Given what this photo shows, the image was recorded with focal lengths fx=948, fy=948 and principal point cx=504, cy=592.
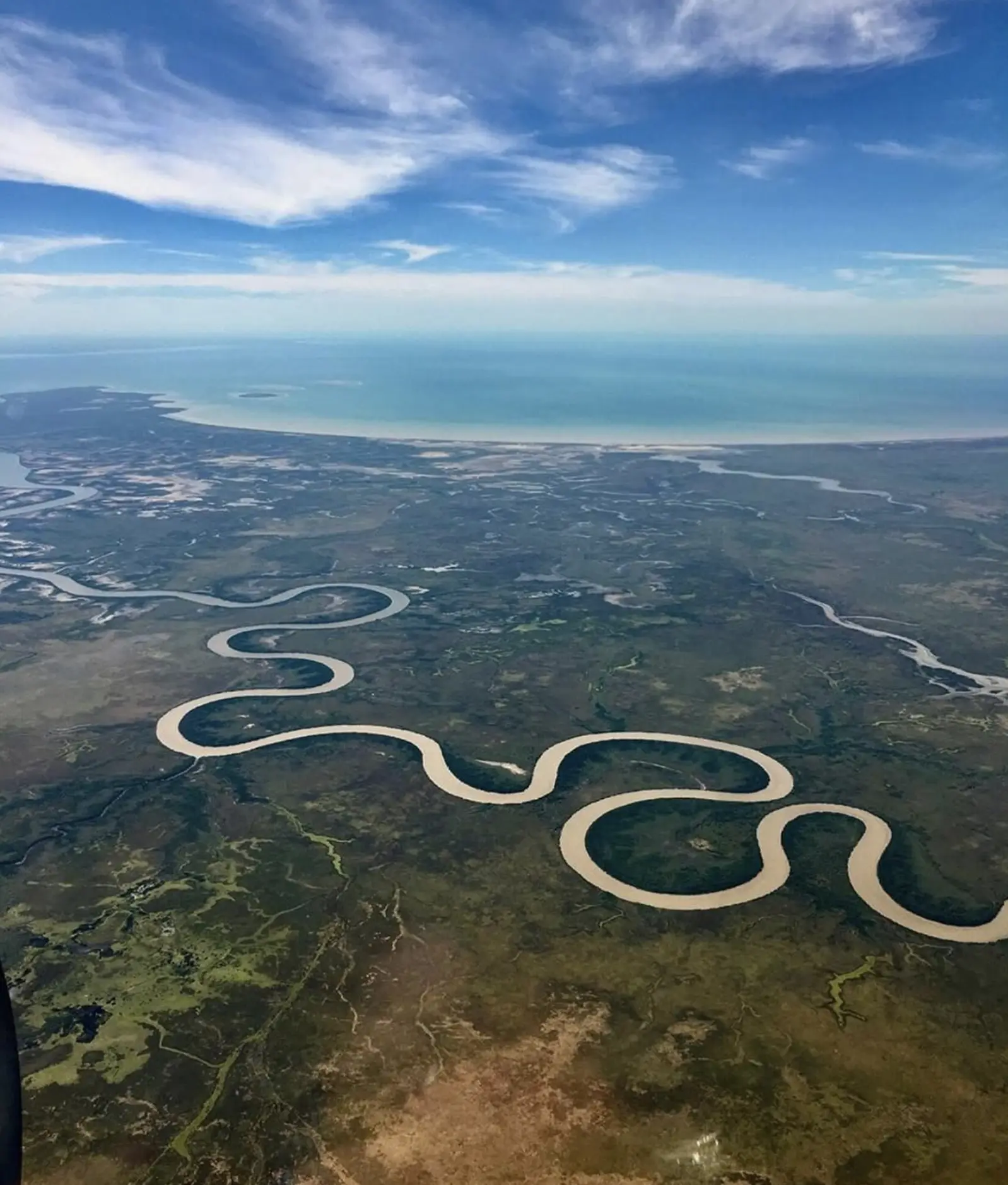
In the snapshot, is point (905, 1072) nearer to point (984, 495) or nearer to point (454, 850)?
point (454, 850)

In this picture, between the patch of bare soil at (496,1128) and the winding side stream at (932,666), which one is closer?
the patch of bare soil at (496,1128)

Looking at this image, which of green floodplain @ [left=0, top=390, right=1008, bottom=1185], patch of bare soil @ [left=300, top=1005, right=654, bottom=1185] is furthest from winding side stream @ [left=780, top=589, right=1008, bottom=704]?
patch of bare soil @ [left=300, top=1005, right=654, bottom=1185]

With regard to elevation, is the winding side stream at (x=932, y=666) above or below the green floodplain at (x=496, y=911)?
above

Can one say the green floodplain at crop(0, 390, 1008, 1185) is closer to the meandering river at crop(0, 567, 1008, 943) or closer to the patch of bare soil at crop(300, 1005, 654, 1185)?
the patch of bare soil at crop(300, 1005, 654, 1185)

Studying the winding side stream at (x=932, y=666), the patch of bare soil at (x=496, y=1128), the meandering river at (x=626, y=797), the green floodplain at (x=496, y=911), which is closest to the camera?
the patch of bare soil at (x=496, y=1128)

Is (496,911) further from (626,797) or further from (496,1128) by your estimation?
(626,797)

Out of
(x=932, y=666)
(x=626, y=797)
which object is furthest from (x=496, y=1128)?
(x=932, y=666)

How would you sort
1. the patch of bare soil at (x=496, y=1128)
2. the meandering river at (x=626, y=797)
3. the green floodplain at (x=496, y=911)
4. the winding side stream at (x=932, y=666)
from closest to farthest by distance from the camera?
the patch of bare soil at (x=496, y=1128) → the green floodplain at (x=496, y=911) → the meandering river at (x=626, y=797) → the winding side stream at (x=932, y=666)

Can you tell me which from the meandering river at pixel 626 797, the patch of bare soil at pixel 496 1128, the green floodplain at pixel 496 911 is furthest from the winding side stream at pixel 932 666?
the patch of bare soil at pixel 496 1128

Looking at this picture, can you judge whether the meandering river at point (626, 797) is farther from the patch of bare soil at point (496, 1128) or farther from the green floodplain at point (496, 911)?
the patch of bare soil at point (496, 1128)
